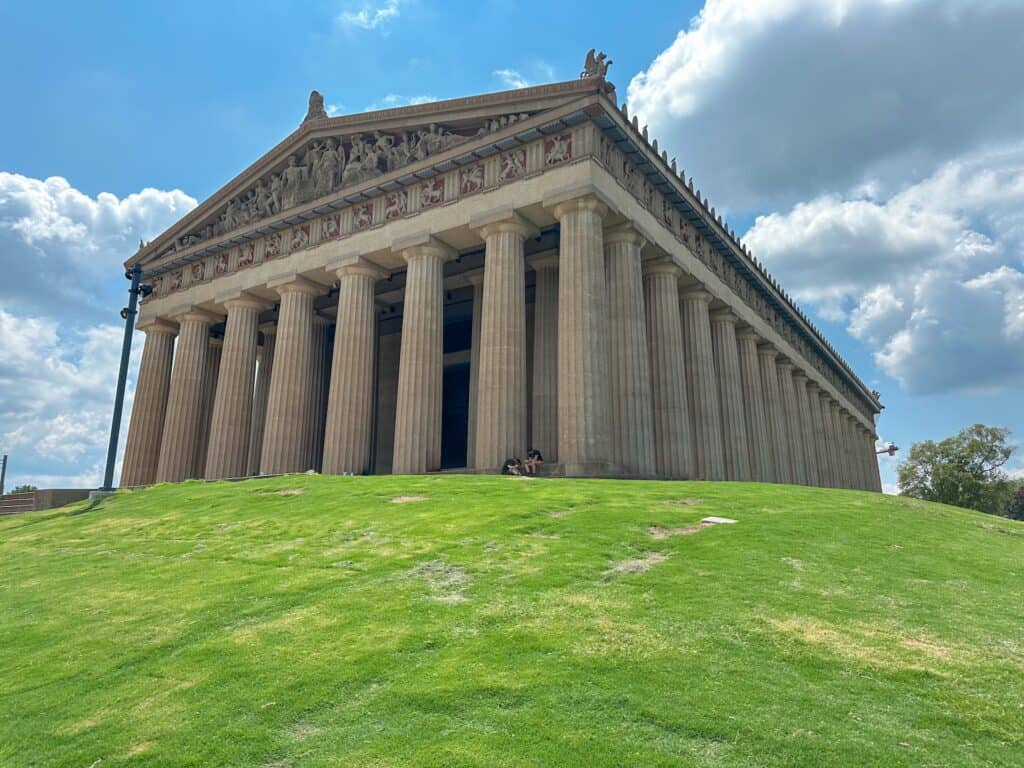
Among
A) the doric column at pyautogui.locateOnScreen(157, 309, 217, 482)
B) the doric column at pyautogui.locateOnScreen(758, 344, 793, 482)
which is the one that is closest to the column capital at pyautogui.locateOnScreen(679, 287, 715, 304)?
the doric column at pyautogui.locateOnScreen(758, 344, 793, 482)

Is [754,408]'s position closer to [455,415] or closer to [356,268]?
[455,415]

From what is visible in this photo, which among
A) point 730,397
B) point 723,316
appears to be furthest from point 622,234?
point 730,397

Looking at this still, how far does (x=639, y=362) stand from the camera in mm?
30625

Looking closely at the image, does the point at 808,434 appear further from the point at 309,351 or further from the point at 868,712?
the point at 868,712

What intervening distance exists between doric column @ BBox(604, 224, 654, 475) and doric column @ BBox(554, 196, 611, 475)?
115 centimetres

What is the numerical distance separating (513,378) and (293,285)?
57.1 feet

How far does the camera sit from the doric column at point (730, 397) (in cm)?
4006

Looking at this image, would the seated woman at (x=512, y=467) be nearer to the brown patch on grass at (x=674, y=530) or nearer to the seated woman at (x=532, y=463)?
the seated woman at (x=532, y=463)

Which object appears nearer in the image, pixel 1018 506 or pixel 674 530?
pixel 674 530

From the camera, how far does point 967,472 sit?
73.8 m

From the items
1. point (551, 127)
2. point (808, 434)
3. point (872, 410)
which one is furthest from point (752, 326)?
point (872, 410)

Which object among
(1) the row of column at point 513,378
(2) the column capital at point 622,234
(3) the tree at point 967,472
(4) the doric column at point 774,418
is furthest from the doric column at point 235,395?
(3) the tree at point 967,472

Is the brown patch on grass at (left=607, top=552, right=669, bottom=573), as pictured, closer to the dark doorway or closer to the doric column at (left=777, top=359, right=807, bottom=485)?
the dark doorway

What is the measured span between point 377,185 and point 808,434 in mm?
39514
